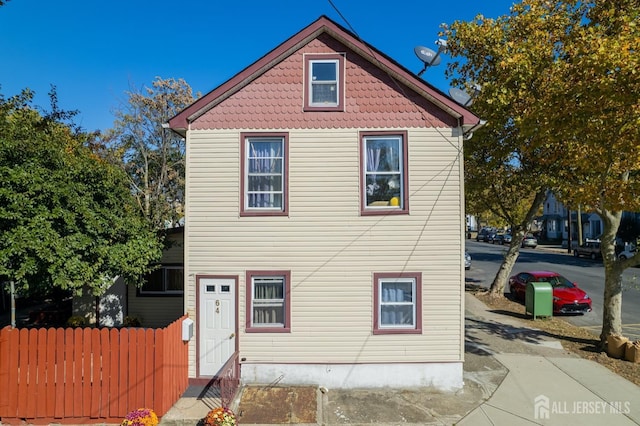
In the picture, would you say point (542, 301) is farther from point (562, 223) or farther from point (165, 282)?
point (562, 223)

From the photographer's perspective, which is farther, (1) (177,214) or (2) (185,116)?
(1) (177,214)

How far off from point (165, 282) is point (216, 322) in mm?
4132

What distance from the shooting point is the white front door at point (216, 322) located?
8.59 metres

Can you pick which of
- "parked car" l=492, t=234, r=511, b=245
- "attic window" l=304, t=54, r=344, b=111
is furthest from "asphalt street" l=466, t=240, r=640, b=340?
"parked car" l=492, t=234, r=511, b=245

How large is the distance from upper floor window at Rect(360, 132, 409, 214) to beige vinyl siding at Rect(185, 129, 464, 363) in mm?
196

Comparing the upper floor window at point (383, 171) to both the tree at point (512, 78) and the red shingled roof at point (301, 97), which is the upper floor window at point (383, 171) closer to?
the red shingled roof at point (301, 97)

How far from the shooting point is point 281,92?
29.2 feet

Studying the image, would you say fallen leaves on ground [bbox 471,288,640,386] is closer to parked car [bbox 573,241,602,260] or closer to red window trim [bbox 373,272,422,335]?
red window trim [bbox 373,272,422,335]

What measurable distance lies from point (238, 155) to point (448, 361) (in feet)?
23.6

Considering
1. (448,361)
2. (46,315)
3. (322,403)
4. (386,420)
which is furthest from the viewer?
(46,315)

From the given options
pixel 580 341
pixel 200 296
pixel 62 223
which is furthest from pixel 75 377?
pixel 580 341

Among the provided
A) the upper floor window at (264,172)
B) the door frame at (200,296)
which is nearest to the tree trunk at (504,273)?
the upper floor window at (264,172)

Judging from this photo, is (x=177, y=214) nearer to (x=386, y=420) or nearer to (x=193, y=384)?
(x=193, y=384)

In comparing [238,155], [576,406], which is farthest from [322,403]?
[238,155]
